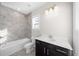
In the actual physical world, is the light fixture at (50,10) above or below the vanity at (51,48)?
above

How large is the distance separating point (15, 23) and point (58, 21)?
804 mm

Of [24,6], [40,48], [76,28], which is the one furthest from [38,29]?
[76,28]

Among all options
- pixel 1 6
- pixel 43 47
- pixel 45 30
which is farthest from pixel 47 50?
pixel 1 6

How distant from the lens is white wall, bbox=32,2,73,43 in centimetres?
134

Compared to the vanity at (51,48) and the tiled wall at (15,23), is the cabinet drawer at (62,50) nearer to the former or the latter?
the vanity at (51,48)

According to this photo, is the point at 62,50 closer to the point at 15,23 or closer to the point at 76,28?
the point at 76,28

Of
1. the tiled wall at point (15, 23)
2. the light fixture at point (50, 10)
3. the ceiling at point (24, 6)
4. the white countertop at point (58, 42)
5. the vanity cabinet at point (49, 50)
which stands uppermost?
the ceiling at point (24, 6)

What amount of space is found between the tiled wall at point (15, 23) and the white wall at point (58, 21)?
23 centimetres

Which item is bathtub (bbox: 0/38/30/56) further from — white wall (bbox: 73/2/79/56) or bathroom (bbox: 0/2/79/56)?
white wall (bbox: 73/2/79/56)

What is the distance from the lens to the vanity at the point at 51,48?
1.30 m

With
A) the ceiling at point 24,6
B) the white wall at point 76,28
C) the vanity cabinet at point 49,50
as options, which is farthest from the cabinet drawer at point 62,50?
the ceiling at point 24,6

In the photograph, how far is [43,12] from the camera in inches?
54.9

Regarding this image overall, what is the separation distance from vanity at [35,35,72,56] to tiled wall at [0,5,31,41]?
28 cm

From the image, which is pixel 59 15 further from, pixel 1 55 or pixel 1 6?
pixel 1 55
